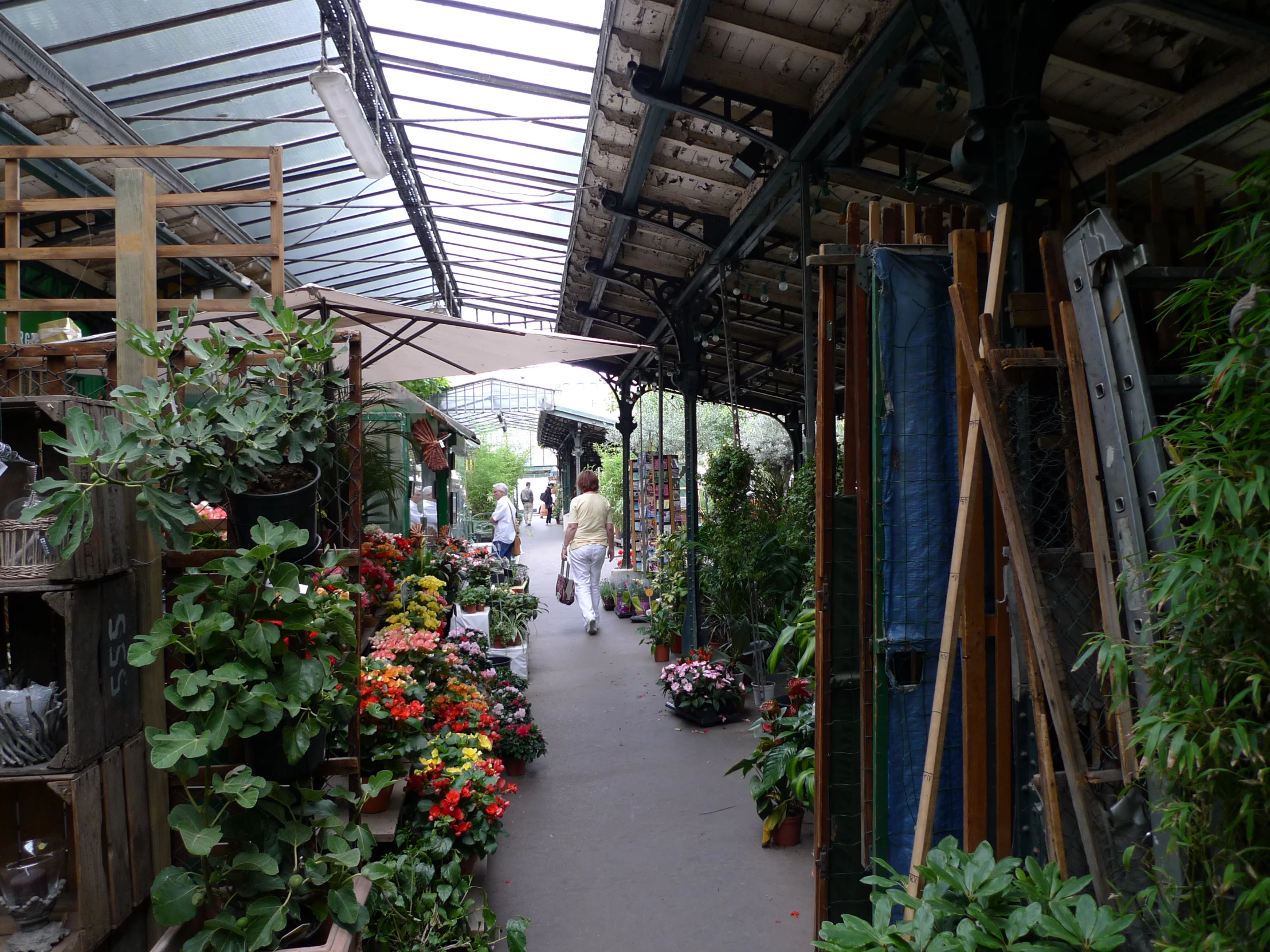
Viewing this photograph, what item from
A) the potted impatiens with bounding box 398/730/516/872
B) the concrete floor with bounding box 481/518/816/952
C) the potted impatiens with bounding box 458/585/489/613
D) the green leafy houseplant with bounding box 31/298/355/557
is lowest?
the concrete floor with bounding box 481/518/816/952

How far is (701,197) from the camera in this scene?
5906mm

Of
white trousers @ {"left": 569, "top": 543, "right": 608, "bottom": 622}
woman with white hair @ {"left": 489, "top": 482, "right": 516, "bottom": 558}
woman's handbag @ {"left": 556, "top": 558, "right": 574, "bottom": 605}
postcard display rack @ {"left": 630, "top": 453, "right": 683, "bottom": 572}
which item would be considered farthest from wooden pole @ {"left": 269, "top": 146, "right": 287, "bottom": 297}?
woman with white hair @ {"left": 489, "top": 482, "right": 516, "bottom": 558}

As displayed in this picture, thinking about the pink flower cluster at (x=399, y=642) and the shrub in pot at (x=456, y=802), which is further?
the pink flower cluster at (x=399, y=642)

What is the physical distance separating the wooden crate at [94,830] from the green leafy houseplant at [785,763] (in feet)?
8.36

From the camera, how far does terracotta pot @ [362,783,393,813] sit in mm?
3082

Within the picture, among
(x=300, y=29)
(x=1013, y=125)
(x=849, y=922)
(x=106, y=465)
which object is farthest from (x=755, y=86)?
(x=849, y=922)

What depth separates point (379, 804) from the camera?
123 inches

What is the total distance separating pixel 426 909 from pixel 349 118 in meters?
3.81

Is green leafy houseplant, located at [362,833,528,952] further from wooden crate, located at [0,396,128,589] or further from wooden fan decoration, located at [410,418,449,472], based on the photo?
wooden fan decoration, located at [410,418,449,472]

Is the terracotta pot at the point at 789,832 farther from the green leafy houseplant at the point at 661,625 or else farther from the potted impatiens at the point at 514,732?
the green leafy houseplant at the point at 661,625

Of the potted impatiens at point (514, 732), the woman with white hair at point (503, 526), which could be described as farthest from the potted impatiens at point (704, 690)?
the woman with white hair at point (503, 526)

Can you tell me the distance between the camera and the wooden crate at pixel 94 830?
2.04 meters

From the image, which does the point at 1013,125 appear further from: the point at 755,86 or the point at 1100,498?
the point at 755,86

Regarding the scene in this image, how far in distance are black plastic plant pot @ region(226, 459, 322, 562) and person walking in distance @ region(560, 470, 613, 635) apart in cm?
647
